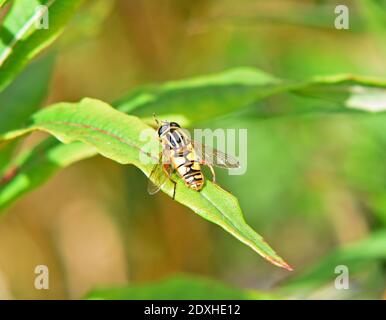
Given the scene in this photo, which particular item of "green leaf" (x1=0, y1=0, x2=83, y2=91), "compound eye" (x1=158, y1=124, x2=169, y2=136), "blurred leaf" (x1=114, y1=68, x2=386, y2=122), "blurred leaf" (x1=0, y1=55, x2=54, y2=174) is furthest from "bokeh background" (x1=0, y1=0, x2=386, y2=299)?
"green leaf" (x1=0, y1=0, x2=83, y2=91)

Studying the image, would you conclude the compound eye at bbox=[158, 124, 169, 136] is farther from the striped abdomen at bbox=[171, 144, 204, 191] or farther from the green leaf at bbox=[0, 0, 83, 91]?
the green leaf at bbox=[0, 0, 83, 91]

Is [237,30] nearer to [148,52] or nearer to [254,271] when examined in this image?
[148,52]

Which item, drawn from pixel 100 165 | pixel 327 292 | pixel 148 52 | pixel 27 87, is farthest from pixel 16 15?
pixel 100 165

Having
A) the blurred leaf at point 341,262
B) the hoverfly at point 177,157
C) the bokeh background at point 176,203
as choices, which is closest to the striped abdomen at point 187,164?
the hoverfly at point 177,157

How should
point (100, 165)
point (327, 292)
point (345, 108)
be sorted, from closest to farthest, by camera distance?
point (345, 108)
point (327, 292)
point (100, 165)

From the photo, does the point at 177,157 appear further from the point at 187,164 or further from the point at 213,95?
the point at 213,95

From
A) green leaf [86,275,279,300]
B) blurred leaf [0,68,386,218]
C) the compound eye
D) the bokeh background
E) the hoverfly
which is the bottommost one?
green leaf [86,275,279,300]

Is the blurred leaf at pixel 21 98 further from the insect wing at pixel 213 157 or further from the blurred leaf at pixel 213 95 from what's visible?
the insect wing at pixel 213 157
